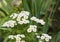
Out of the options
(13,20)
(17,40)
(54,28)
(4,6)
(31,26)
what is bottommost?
(17,40)

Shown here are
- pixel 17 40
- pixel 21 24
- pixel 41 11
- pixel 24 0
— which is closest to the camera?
pixel 17 40


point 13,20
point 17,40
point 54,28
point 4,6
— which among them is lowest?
point 17,40

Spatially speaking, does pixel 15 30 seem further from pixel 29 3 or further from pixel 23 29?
pixel 29 3

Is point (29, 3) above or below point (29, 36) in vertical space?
above

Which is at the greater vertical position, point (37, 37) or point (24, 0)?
point (24, 0)

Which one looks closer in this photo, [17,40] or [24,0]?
[17,40]

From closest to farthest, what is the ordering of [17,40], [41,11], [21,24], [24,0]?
[17,40] < [21,24] < [24,0] < [41,11]

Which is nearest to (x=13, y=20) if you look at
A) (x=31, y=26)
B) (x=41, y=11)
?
(x=31, y=26)

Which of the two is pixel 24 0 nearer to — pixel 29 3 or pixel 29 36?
pixel 29 3

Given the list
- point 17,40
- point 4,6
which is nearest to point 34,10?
point 4,6
